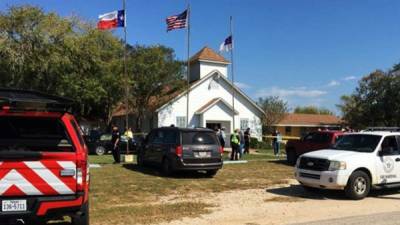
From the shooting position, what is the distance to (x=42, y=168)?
21.9 feet

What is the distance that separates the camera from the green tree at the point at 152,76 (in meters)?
42.7

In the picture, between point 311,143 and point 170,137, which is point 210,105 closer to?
point 311,143

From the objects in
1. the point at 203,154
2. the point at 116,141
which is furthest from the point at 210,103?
the point at 203,154

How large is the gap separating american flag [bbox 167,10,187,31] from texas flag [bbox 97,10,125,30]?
5291 mm

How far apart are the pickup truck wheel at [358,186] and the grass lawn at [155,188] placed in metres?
3.22

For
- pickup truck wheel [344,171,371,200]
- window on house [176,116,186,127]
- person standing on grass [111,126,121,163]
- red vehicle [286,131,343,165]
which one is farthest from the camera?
window on house [176,116,186,127]

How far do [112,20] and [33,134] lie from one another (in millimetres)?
23281

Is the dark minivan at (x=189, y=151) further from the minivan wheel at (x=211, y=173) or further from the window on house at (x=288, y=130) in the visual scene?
Answer: the window on house at (x=288, y=130)

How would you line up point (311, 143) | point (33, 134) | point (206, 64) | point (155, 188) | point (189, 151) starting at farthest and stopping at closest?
point (206, 64)
point (311, 143)
point (189, 151)
point (155, 188)
point (33, 134)

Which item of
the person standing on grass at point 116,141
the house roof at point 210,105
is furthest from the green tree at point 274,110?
the person standing on grass at point 116,141

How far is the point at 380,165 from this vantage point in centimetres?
1335

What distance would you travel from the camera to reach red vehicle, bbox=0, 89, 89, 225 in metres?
6.58

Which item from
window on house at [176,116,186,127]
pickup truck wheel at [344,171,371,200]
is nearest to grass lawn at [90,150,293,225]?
pickup truck wheel at [344,171,371,200]

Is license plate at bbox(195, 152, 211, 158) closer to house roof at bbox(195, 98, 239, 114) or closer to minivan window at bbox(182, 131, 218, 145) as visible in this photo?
minivan window at bbox(182, 131, 218, 145)
